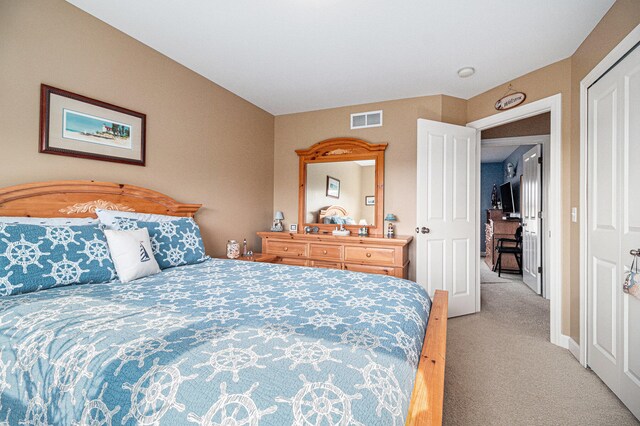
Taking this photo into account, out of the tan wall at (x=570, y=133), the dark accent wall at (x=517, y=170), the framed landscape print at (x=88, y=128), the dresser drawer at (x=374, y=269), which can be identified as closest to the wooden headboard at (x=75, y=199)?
the framed landscape print at (x=88, y=128)

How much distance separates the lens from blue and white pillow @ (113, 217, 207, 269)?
2010mm

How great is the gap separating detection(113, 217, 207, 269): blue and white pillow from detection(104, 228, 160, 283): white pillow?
0.50ft

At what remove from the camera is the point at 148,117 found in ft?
8.25

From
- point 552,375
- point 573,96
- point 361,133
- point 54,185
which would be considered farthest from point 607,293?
point 54,185

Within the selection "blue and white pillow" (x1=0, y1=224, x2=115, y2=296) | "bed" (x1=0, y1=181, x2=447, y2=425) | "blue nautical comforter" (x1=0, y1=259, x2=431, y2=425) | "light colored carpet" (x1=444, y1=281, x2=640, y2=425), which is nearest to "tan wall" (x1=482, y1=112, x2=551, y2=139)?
"light colored carpet" (x1=444, y1=281, x2=640, y2=425)

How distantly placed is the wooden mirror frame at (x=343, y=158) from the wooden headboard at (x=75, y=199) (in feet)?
5.93

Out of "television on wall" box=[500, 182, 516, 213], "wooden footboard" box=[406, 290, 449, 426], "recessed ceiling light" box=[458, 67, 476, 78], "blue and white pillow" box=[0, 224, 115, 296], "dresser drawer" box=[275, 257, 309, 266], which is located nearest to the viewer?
"wooden footboard" box=[406, 290, 449, 426]

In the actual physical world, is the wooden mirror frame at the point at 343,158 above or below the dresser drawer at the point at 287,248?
above

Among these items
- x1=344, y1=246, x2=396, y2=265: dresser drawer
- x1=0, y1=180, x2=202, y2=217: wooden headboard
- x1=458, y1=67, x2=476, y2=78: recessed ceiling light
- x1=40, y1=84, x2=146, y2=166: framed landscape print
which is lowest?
x1=344, y1=246, x2=396, y2=265: dresser drawer

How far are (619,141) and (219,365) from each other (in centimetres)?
251

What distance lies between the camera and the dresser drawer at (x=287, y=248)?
3520mm

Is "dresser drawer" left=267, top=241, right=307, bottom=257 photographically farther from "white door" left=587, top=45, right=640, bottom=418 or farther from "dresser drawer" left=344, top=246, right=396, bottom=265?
"white door" left=587, top=45, right=640, bottom=418

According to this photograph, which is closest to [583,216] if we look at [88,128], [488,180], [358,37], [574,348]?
[574,348]

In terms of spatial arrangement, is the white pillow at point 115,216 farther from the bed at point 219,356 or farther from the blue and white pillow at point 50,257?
the bed at point 219,356
